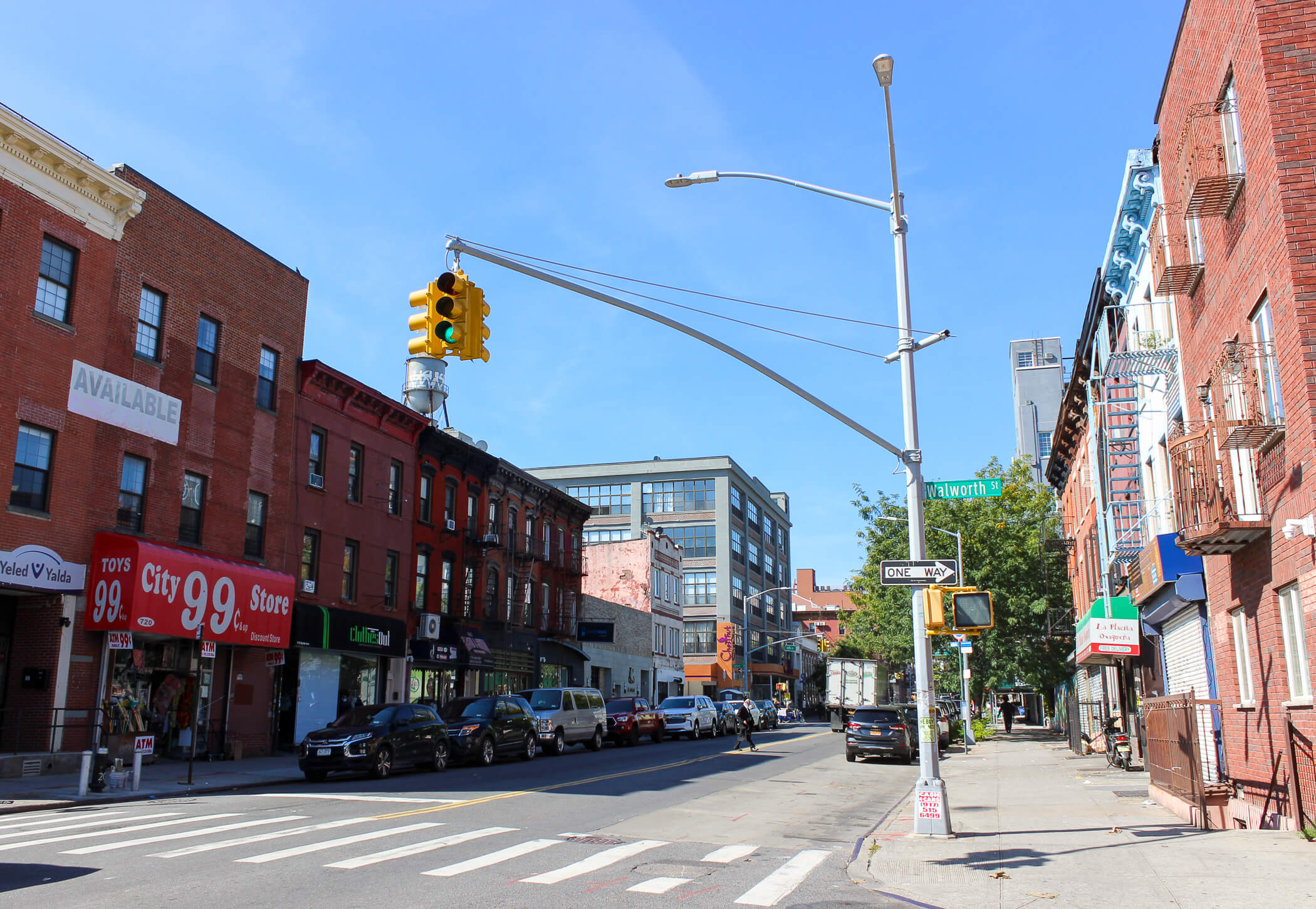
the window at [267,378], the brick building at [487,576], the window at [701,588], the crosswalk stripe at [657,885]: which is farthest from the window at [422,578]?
the window at [701,588]

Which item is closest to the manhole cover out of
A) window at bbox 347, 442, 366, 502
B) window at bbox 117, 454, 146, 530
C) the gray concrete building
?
window at bbox 117, 454, 146, 530

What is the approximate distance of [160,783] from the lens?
19.2 metres

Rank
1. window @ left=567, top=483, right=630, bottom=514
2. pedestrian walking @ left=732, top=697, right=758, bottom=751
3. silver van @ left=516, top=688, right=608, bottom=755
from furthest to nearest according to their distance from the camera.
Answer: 1. window @ left=567, top=483, right=630, bottom=514
2. pedestrian walking @ left=732, top=697, right=758, bottom=751
3. silver van @ left=516, top=688, right=608, bottom=755

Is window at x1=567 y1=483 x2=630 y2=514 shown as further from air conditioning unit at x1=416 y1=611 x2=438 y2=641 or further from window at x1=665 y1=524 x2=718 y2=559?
air conditioning unit at x1=416 y1=611 x2=438 y2=641

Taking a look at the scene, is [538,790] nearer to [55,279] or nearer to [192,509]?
[192,509]

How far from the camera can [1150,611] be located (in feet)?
67.2

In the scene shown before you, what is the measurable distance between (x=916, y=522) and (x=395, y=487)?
25.2 m

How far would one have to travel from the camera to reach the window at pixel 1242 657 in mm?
13945

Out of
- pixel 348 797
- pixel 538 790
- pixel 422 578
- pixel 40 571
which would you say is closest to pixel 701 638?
pixel 422 578

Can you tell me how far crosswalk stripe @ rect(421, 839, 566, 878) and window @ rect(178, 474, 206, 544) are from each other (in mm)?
16858

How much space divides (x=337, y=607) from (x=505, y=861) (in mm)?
21878

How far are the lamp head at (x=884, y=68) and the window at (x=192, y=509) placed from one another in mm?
19732

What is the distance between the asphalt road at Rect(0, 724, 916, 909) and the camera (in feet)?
28.8

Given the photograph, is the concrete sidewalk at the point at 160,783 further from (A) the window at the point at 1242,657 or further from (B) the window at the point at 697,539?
(B) the window at the point at 697,539
